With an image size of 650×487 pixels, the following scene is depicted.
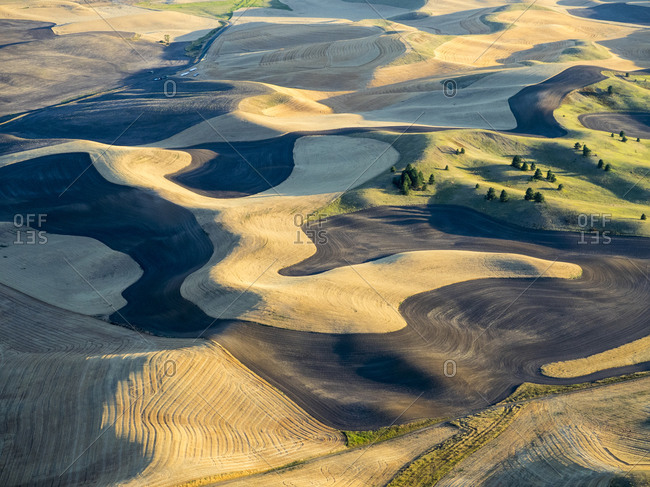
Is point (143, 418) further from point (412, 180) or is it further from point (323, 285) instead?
point (412, 180)

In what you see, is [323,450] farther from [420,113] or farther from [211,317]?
[420,113]

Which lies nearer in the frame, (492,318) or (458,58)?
(492,318)

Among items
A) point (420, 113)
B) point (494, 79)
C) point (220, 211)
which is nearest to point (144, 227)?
point (220, 211)

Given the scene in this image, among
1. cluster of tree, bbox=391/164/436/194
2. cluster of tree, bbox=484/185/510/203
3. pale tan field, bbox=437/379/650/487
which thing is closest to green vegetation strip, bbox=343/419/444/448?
pale tan field, bbox=437/379/650/487

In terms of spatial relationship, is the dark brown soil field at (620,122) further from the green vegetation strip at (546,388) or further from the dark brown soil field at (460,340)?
the green vegetation strip at (546,388)

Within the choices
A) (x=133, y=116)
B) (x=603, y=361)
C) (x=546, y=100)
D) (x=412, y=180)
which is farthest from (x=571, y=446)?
(x=133, y=116)

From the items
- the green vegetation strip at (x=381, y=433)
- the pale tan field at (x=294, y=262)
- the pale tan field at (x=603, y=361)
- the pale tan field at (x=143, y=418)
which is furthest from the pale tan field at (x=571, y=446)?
the pale tan field at (x=294, y=262)

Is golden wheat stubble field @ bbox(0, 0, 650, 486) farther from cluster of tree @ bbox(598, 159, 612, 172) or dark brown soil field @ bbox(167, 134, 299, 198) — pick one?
cluster of tree @ bbox(598, 159, 612, 172)
